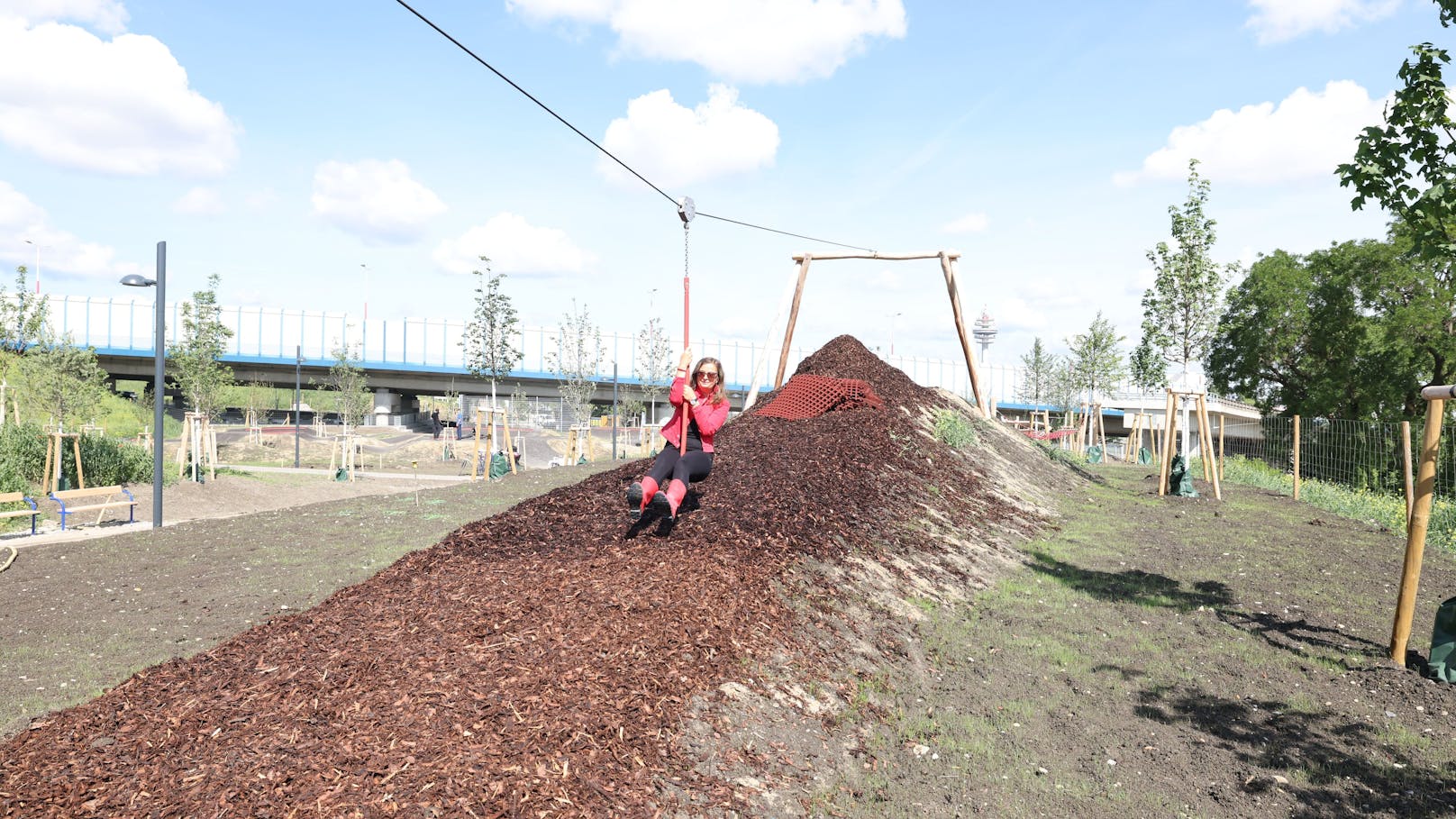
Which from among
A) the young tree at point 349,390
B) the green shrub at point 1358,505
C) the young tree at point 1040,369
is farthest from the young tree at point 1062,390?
the young tree at point 349,390

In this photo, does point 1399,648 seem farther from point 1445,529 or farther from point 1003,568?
point 1445,529

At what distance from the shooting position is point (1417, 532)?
6758mm

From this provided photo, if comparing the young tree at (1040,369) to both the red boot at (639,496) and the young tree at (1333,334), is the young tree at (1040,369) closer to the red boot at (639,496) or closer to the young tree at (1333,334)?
the young tree at (1333,334)

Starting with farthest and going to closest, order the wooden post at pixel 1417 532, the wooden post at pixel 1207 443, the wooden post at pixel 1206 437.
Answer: the wooden post at pixel 1206 437
the wooden post at pixel 1207 443
the wooden post at pixel 1417 532

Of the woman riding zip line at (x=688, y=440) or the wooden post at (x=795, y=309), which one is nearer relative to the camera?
the woman riding zip line at (x=688, y=440)

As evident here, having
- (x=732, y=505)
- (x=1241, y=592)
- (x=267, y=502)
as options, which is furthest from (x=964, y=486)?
(x=267, y=502)

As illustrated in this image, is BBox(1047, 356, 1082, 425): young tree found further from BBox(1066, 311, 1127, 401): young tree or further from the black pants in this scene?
the black pants

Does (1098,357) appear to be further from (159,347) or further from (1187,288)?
(159,347)

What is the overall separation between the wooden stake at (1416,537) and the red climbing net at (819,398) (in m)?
7.30

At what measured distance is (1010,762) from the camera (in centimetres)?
521

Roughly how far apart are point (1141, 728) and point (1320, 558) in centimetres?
653

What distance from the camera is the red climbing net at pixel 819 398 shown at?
1323cm

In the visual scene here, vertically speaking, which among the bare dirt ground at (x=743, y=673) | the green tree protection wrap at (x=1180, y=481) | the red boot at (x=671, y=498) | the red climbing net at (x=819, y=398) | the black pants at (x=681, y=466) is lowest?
the bare dirt ground at (x=743, y=673)

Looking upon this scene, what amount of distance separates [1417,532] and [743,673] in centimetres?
587
